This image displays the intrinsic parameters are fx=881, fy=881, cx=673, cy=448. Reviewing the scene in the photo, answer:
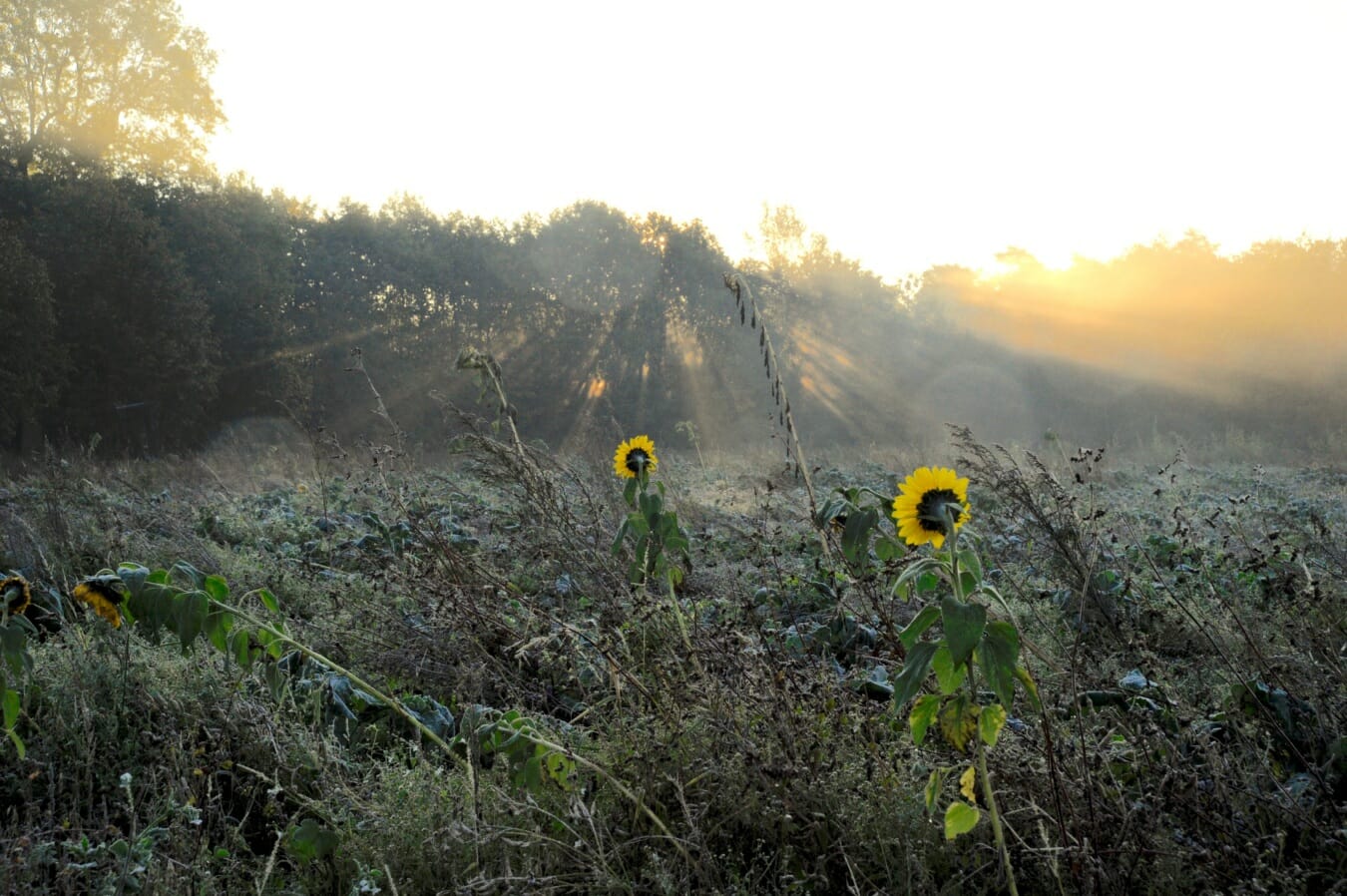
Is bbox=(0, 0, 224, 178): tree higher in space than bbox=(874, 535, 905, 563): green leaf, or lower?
higher

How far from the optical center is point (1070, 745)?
73.1 inches

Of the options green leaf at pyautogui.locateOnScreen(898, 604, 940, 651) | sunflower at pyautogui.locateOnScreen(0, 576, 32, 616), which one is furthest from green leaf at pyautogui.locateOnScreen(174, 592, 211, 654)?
green leaf at pyautogui.locateOnScreen(898, 604, 940, 651)

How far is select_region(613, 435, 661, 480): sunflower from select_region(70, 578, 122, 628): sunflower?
128 centimetres

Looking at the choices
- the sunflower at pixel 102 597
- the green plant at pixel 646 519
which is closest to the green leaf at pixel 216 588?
the sunflower at pixel 102 597

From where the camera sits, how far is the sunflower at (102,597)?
4.93ft

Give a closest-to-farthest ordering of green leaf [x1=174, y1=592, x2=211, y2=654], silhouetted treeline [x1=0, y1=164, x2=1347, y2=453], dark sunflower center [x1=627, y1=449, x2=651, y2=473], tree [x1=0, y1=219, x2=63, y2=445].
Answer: green leaf [x1=174, y1=592, x2=211, y2=654] → dark sunflower center [x1=627, y1=449, x2=651, y2=473] → tree [x1=0, y1=219, x2=63, y2=445] → silhouetted treeline [x1=0, y1=164, x2=1347, y2=453]

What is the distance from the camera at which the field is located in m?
1.60

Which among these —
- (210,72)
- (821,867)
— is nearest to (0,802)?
(821,867)

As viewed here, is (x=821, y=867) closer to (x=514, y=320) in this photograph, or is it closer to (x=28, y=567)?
(x=28, y=567)

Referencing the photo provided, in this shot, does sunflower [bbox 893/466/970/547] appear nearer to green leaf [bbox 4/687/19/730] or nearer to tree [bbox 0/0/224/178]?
green leaf [bbox 4/687/19/730]

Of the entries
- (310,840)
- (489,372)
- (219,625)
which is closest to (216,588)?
(219,625)

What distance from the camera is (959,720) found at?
1337 mm

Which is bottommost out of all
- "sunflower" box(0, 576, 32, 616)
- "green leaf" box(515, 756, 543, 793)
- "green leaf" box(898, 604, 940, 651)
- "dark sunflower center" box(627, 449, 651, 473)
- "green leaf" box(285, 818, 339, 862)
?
"green leaf" box(285, 818, 339, 862)

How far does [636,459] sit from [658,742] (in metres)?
0.79
